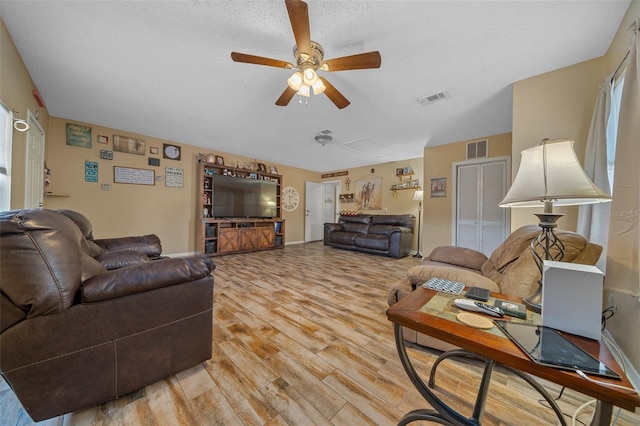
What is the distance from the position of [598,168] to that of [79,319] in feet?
11.2

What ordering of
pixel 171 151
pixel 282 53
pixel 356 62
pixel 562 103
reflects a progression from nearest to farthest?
pixel 356 62
pixel 282 53
pixel 562 103
pixel 171 151

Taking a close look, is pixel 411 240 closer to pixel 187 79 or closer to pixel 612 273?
pixel 612 273

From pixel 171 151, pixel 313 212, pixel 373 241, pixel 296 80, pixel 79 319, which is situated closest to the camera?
pixel 79 319

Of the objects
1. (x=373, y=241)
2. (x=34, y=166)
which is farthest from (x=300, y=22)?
(x=373, y=241)

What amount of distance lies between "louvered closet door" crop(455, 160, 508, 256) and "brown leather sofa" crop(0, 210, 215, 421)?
4455mm

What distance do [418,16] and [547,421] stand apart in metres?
2.48

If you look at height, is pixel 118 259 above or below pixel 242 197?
below

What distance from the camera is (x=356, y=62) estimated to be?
167 cm

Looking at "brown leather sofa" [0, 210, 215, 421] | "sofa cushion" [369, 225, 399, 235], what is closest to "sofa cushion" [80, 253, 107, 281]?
"brown leather sofa" [0, 210, 215, 421]

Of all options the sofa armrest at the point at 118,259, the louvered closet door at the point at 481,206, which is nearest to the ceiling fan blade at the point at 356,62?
the sofa armrest at the point at 118,259

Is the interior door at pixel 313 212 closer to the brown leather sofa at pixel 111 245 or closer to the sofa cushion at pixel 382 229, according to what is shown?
the sofa cushion at pixel 382 229

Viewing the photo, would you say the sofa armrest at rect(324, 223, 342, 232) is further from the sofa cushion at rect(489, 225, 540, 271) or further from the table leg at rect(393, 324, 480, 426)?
the table leg at rect(393, 324, 480, 426)

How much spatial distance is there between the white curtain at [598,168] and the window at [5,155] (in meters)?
4.61

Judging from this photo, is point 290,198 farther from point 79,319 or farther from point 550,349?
point 550,349
